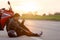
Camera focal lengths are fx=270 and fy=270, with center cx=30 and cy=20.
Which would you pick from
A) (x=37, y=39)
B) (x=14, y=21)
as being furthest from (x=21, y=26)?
(x=37, y=39)

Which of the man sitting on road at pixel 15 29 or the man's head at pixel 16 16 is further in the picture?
the man's head at pixel 16 16

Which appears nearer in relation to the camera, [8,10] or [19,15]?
[19,15]

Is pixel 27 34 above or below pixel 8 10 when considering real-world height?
below

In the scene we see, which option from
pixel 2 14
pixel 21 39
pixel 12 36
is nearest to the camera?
pixel 21 39

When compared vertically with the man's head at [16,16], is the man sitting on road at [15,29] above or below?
below

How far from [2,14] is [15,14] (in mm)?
855

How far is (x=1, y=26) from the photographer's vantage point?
15070 mm

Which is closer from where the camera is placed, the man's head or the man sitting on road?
the man sitting on road

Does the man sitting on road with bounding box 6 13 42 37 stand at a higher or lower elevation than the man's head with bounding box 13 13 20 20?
lower

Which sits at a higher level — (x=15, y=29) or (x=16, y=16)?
(x=16, y=16)

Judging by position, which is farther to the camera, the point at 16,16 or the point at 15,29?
the point at 16,16

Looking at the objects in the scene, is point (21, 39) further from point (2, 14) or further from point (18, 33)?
point (2, 14)

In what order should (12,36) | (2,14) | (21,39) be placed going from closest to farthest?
1. (21,39)
2. (12,36)
3. (2,14)

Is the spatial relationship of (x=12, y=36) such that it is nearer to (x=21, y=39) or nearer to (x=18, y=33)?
(x=18, y=33)
